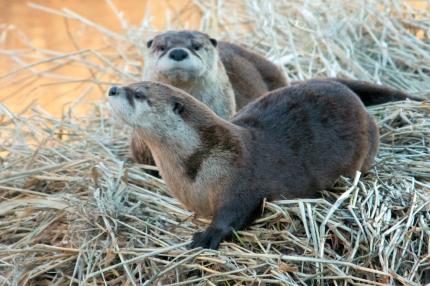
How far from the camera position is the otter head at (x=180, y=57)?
12.5ft

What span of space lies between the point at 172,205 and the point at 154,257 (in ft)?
1.43

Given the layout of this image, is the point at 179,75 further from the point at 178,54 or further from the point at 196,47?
the point at 196,47

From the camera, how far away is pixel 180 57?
379cm

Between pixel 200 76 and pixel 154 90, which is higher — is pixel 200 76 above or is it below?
below

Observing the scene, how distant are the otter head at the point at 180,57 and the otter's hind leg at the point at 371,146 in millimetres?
758

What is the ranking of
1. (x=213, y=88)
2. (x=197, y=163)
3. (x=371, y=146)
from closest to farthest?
(x=197, y=163)
(x=371, y=146)
(x=213, y=88)

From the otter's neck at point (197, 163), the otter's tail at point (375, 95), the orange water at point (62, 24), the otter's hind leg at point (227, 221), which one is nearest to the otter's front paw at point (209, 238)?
the otter's hind leg at point (227, 221)

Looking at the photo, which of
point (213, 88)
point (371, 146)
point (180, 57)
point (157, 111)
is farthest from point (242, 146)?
point (213, 88)

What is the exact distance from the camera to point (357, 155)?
341 centimetres

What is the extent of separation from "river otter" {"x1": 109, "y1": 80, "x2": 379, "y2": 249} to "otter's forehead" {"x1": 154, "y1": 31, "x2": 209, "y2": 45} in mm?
625

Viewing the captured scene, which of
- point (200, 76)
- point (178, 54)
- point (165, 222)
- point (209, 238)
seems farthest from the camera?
point (200, 76)

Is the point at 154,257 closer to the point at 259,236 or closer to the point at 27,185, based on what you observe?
the point at 259,236

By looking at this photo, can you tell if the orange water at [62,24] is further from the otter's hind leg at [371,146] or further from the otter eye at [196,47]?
the otter's hind leg at [371,146]

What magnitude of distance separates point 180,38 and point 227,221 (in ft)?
3.93
